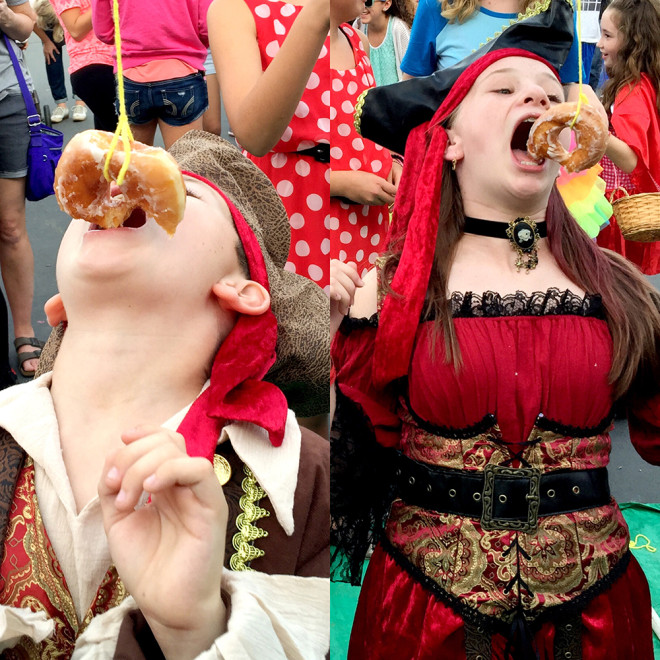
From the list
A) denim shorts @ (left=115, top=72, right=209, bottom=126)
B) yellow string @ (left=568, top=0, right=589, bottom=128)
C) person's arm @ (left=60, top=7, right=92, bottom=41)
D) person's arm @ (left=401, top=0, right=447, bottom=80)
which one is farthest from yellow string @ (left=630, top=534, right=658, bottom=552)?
person's arm @ (left=60, top=7, right=92, bottom=41)

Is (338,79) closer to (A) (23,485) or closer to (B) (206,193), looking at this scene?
(B) (206,193)

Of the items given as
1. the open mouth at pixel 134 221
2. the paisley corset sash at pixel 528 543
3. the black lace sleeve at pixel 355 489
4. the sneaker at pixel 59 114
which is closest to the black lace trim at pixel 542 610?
the paisley corset sash at pixel 528 543

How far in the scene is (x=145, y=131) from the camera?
722 mm

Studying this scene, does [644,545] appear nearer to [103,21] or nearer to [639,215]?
[639,215]

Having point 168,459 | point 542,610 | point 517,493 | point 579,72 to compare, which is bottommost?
point 542,610

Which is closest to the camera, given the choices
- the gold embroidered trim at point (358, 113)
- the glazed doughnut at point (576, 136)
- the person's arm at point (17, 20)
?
the person's arm at point (17, 20)

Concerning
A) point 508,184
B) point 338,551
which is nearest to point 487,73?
point 508,184

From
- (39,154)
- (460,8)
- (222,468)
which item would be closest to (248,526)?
(222,468)

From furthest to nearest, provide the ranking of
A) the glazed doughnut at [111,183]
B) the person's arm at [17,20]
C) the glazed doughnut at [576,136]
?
the glazed doughnut at [576,136] < the person's arm at [17,20] < the glazed doughnut at [111,183]

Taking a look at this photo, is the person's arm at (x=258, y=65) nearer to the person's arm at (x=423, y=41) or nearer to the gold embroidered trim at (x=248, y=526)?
the person's arm at (x=423, y=41)

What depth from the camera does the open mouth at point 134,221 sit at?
2.16 feet

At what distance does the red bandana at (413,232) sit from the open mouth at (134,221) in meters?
0.35

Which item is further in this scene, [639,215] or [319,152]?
[639,215]

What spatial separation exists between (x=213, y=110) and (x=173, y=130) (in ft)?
0.16
